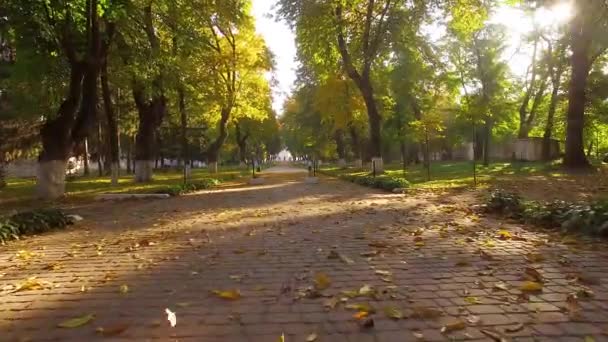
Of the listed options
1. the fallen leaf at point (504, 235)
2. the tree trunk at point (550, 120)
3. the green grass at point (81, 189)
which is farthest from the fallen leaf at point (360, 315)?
the tree trunk at point (550, 120)

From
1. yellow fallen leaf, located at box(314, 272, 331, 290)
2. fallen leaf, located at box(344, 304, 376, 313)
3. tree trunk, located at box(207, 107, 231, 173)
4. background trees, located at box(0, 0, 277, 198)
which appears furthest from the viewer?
tree trunk, located at box(207, 107, 231, 173)

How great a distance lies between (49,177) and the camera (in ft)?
51.7

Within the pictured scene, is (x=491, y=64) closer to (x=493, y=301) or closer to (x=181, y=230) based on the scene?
(x=181, y=230)

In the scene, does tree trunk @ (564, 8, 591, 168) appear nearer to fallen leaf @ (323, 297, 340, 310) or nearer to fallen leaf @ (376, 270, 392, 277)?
fallen leaf @ (376, 270, 392, 277)

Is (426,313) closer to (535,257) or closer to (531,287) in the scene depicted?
(531,287)

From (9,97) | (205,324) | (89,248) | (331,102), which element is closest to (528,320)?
(205,324)

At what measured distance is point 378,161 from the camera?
2605cm

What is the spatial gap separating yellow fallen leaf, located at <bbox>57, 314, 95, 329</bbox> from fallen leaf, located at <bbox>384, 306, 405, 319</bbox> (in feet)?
7.53

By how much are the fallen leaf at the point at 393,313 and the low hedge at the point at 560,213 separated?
4.06 metres

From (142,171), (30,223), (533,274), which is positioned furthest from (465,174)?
(533,274)

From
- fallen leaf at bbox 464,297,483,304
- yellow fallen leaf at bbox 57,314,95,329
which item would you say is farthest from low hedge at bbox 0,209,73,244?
fallen leaf at bbox 464,297,483,304

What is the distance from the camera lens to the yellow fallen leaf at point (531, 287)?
427 cm

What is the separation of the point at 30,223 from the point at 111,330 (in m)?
6.39

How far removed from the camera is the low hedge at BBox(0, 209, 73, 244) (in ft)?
26.5
